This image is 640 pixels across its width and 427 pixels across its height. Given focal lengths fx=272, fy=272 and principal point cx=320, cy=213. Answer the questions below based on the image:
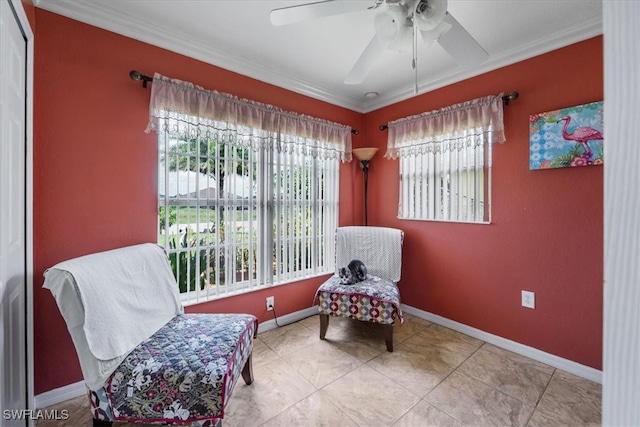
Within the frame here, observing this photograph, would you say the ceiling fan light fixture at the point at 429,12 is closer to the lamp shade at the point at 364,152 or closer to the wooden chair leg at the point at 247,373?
the lamp shade at the point at 364,152

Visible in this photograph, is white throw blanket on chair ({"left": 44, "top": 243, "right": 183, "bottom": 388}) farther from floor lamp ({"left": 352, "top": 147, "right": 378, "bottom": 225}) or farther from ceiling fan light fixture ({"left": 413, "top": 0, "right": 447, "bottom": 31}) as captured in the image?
floor lamp ({"left": 352, "top": 147, "right": 378, "bottom": 225})

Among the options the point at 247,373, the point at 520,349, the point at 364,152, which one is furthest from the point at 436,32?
the point at 520,349

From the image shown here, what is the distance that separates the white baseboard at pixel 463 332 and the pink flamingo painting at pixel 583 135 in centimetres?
145

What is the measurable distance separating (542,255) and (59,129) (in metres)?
3.35

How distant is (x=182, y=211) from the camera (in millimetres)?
2125

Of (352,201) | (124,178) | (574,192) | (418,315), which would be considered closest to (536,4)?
(574,192)

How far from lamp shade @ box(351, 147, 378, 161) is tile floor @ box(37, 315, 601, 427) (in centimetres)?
186

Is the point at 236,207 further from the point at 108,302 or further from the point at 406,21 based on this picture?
the point at 406,21

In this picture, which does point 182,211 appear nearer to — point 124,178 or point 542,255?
point 124,178

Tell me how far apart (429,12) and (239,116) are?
5.21 ft

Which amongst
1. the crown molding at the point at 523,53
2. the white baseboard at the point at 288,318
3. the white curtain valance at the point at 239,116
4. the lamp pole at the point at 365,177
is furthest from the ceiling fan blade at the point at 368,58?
the white baseboard at the point at 288,318

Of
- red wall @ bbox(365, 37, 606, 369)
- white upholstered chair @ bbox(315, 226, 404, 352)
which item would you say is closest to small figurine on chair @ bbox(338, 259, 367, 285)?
white upholstered chair @ bbox(315, 226, 404, 352)

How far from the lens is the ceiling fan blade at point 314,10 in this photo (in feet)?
4.10

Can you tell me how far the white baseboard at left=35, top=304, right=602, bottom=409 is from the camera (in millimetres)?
1622
